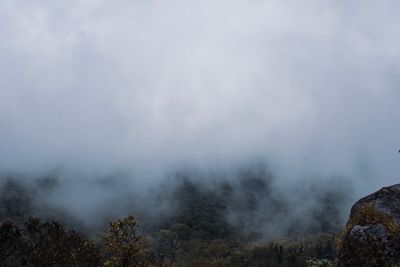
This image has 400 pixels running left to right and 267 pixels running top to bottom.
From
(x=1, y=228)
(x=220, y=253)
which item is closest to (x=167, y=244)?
(x=220, y=253)

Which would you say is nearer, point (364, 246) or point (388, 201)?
point (364, 246)

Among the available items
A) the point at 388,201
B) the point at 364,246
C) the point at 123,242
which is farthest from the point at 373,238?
the point at 123,242

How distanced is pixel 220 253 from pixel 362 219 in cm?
16510

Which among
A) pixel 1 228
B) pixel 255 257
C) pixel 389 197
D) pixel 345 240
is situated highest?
pixel 255 257

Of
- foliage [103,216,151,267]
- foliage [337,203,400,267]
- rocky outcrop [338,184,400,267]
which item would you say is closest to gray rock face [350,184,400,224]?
rocky outcrop [338,184,400,267]

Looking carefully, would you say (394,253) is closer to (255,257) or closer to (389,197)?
(389,197)

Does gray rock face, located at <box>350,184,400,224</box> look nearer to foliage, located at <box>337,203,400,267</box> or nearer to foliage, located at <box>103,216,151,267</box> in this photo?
foliage, located at <box>337,203,400,267</box>

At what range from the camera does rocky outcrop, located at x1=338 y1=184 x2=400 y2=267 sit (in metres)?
19.1

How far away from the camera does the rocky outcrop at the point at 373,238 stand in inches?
753

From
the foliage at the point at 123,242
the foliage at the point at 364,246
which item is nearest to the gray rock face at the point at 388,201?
the foliage at the point at 364,246

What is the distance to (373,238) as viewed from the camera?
805 inches

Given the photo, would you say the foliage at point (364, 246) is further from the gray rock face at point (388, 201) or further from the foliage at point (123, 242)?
the foliage at point (123, 242)

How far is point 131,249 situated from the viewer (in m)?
22.2

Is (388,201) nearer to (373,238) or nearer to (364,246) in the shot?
(373,238)
